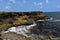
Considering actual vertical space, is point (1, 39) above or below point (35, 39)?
above

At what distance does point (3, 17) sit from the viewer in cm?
6731

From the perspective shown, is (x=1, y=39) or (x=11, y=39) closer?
(x=1, y=39)

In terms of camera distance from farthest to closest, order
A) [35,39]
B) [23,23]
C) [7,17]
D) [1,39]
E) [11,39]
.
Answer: [7,17] < [23,23] < [35,39] < [11,39] < [1,39]

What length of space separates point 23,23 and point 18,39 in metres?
35.8

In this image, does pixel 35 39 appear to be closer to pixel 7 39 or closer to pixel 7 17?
pixel 7 39

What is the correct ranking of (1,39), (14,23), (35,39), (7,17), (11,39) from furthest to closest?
(7,17), (14,23), (35,39), (11,39), (1,39)

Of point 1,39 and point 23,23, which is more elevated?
point 1,39

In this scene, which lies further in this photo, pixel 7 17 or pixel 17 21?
pixel 7 17

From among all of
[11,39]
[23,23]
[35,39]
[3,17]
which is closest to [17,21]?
[23,23]

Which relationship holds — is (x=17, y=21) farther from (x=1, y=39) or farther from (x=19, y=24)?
(x=1, y=39)

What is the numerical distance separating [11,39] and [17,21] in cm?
3597

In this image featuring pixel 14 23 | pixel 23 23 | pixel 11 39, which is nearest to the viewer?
pixel 11 39

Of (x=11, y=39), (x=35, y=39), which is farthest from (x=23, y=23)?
(x=11, y=39)

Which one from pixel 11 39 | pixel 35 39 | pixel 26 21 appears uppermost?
pixel 11 39
